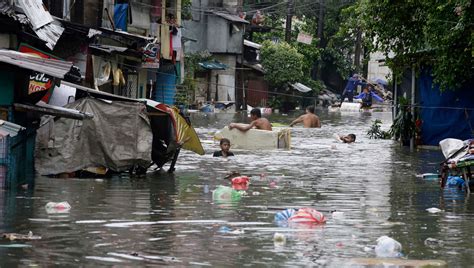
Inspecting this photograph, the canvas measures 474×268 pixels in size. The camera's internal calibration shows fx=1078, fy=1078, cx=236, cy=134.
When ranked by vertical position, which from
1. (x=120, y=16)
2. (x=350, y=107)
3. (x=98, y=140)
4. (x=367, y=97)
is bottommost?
(x=98, y=140)

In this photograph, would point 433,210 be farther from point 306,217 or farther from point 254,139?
point 254,139

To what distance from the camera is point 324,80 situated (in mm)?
88875

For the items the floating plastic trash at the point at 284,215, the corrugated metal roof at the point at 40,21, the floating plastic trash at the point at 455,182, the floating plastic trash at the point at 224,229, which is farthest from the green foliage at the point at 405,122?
the floating plastic trash at the point at 224,229

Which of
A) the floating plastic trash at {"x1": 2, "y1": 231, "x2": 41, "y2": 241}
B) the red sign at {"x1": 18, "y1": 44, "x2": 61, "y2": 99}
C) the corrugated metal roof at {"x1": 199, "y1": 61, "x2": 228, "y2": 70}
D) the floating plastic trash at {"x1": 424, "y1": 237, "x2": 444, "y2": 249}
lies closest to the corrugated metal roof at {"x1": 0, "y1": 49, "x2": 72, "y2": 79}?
the red sign at {"x1": 18, "y1": 44, "x2": 61, "y2": 99}

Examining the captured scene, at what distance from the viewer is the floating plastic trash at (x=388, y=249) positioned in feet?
35.6

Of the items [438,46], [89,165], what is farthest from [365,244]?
[438,46]

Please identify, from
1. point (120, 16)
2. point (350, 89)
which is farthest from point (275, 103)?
point (120, 16)

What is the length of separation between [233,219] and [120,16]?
77.6 ft

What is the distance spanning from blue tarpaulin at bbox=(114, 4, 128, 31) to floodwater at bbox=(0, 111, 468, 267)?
13332 millimetres

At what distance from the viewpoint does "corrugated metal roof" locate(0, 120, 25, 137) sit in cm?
1616

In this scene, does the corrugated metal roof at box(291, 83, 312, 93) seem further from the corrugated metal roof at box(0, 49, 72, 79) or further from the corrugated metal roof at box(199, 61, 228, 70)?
the corrugated metal roof at box(0, 49, 72, 79)

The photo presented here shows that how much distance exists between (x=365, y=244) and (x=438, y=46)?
1331 centimetres

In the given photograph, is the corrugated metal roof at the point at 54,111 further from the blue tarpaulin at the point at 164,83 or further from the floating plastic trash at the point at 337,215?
the blue tarpaulin at the point at 164,83

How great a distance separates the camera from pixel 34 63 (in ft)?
55.9
